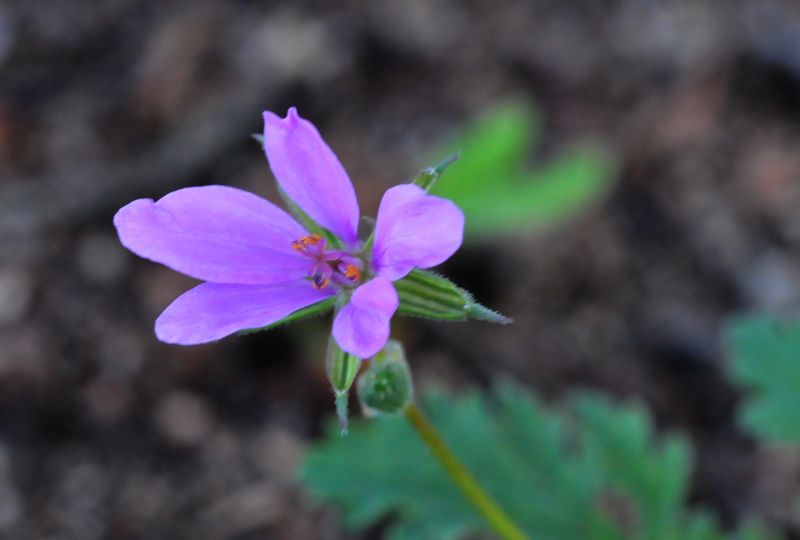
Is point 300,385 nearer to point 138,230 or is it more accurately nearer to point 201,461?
point 201,461

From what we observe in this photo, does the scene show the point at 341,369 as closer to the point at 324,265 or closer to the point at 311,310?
the point at 311,310

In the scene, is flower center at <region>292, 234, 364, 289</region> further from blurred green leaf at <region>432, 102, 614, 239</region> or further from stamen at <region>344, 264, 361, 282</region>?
blurred green leaf at <region>432, 102, 614, 239</region>

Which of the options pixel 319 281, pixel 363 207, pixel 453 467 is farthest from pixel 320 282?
pixel 363 207

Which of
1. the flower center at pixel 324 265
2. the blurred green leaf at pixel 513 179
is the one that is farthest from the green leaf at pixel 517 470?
the blurred green leaf at pixel 513 179

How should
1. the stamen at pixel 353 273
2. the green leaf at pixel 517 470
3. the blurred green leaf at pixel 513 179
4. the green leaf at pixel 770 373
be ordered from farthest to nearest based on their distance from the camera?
the blurred green leaf at pixel 513 179, the green leaf at pixel 770 373, the green leaf at pixel 517 470, the stamen at pixel 353 273

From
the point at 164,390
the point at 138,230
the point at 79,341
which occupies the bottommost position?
the point at 164,390

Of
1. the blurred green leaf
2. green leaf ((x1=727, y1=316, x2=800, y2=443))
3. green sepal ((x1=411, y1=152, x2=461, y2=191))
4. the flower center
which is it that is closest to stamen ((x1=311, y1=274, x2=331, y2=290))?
the flower center

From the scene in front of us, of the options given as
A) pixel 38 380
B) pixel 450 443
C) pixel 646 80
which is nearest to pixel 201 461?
pixel 38 380

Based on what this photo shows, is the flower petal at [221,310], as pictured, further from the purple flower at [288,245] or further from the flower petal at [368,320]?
the flower petal at [368,320]
